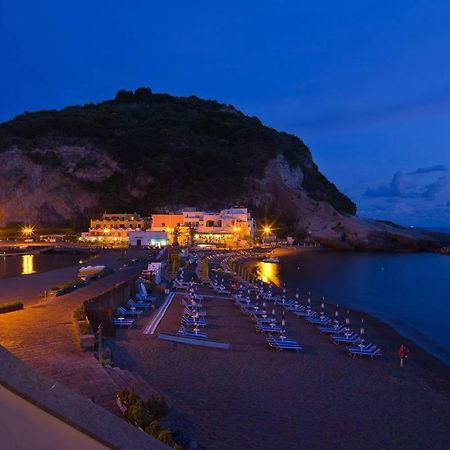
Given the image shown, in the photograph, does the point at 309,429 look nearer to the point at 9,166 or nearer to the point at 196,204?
the point at 196,204

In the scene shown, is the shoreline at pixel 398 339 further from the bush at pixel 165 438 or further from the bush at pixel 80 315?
the bush at pixel 165 438

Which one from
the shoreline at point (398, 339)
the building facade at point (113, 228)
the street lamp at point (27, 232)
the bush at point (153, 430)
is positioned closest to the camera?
the bush at point (153, 430)

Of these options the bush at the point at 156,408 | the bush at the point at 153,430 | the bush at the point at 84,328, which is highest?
the bush at the point at 84,328

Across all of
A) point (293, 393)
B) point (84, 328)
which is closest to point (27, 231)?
point (84, 328)

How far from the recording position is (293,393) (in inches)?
477

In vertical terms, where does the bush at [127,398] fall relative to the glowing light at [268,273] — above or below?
above

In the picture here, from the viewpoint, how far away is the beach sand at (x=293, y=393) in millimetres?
9773

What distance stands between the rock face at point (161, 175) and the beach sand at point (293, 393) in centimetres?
7591

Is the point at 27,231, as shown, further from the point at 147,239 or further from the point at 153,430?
the point at 153,430

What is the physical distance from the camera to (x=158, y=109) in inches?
4948

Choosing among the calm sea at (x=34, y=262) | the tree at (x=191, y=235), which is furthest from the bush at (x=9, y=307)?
the tree at (x=191, y=235)

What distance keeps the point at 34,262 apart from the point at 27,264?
2413 millimetres

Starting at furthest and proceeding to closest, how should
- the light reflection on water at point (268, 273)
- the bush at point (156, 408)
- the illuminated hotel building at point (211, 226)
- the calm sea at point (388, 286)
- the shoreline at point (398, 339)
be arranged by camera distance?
the illuminated hotel building at point (211, 226) → the light reflection on water at point (268, 273) → the calm sea at point (388, 286) → the shoreline at point (398, 339) → the bush at point (156, 408)

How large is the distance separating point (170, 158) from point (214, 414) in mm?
95278
